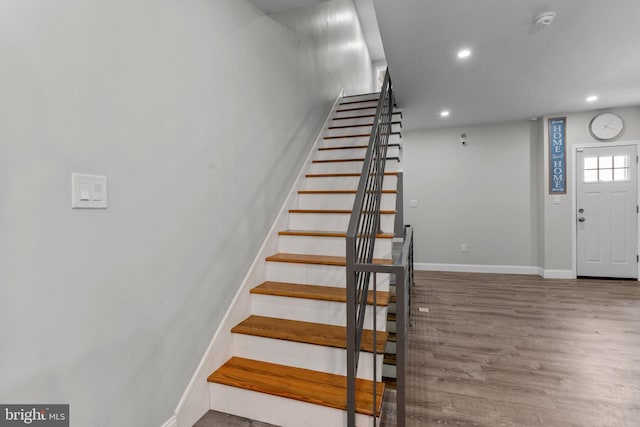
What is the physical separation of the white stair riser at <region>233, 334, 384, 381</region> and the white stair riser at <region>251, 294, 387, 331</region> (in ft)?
0.80

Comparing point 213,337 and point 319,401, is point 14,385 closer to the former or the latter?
point 213,337

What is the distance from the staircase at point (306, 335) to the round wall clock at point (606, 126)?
4.01 m

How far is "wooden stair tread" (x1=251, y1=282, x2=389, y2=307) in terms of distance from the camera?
1.94 meters

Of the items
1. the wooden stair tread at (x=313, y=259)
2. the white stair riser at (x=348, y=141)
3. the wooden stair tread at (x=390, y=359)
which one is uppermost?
the white stair riser at (x=348, y=141)

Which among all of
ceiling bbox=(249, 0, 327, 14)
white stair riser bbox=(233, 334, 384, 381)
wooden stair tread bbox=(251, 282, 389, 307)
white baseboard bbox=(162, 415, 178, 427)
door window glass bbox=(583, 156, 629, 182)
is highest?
ceiling bbox=(249, 0, 327, 14)

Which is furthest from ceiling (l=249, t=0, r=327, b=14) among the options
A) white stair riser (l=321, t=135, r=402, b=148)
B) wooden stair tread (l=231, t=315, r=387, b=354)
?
wooden stair tread (l=231, t=315, r=387, b=354)

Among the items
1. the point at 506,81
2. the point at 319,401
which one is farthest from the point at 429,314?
the point at 506,81

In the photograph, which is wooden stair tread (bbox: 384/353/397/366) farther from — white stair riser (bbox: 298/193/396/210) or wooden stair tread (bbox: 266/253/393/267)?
white stair riser (bbox: 298/193/396/210)

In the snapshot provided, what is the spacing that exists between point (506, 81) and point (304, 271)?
3205mm

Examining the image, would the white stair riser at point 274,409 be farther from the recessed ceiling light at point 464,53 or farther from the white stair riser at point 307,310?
the recessed ceiling light at point 464,53

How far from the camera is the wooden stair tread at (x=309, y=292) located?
1.94 meters

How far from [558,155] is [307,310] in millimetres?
4950

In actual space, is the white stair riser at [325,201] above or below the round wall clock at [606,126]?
below

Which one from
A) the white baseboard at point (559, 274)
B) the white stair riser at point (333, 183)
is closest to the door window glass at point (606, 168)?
the white baseboard at point (559, 274)
